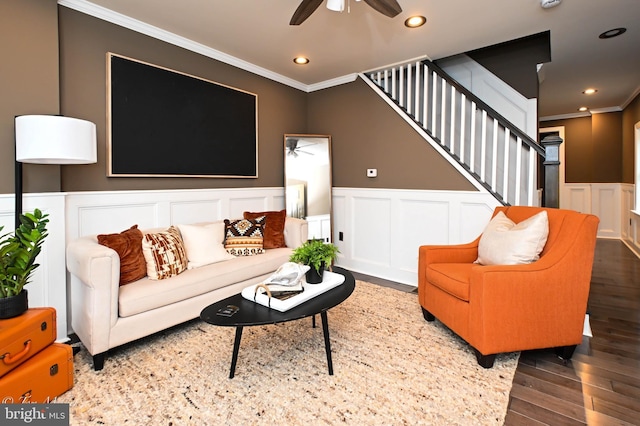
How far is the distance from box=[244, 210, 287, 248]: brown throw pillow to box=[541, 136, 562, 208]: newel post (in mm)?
2406

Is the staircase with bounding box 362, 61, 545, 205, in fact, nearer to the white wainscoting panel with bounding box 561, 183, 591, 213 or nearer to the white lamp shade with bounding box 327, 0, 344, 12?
the white lamp shade with bounding box 327, 0, 344, 12

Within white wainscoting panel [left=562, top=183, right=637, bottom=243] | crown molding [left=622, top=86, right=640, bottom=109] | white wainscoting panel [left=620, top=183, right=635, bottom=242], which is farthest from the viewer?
white wainscoting panel [left=562, top=183, right=637, bottom=243]

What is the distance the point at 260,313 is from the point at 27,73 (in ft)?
7.36

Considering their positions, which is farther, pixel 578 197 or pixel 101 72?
pixel 578 197

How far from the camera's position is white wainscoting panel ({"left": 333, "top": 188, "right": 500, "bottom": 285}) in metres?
3.31

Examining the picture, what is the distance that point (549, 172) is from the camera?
269cm

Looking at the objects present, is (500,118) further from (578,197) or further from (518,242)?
(578,197)

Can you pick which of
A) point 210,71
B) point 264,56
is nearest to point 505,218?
point 264,56

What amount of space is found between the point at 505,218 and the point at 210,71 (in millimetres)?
3131

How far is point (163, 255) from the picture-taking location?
241 cm

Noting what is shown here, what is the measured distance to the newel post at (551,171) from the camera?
2645 millimetres

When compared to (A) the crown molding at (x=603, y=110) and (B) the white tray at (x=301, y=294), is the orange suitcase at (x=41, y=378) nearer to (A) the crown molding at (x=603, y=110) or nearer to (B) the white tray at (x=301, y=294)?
(B) the white tray at (x=301, y=294)

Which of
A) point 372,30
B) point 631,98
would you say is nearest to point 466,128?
point 372,30

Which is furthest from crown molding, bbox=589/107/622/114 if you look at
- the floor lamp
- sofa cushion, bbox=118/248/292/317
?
the floor lamp
